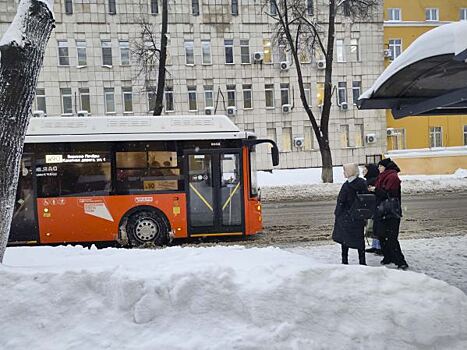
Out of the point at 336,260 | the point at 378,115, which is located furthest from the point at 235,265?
the point at 378,115

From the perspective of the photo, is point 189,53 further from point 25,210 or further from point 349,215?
point 349,215

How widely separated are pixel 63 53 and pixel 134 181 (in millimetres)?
27885

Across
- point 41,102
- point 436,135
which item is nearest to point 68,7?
point 41,102

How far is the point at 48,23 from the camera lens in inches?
209

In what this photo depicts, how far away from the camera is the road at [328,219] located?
11234 millimetres

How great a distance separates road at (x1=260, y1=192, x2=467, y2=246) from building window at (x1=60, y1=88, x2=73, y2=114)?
73.1 ft

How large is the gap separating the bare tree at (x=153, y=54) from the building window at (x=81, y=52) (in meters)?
4.00

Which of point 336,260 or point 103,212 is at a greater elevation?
point 103,212

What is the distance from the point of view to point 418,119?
37312 millimetres

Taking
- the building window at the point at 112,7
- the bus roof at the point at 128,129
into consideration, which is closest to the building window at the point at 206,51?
the building window at the point at 112,7

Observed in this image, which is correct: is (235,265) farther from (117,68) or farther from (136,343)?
(117,68)

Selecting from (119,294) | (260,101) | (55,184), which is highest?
(260,101)

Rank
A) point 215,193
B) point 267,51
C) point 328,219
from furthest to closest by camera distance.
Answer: point 267,51 < point 328,219 < point 215,193

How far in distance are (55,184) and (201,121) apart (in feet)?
11.9
